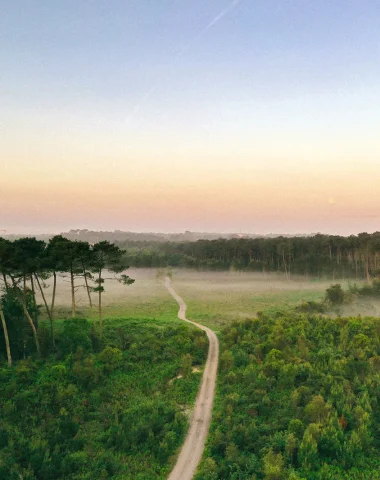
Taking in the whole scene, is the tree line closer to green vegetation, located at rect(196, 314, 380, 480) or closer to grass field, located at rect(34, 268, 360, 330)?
grass field, located at rect(34, 268, 360, 330)

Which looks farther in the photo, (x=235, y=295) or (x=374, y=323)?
(x=235, y=295)

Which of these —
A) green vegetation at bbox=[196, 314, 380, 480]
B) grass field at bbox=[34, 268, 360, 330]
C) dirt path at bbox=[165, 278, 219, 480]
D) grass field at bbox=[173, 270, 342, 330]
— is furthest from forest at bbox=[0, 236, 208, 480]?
grass field at bbox=[173, 270, 342, 330]

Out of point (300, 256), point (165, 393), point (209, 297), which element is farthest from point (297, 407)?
point (300, 256)

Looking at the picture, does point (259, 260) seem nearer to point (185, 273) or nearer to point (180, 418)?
point (185, 273)

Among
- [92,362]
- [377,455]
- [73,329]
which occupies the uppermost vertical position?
[73,329]

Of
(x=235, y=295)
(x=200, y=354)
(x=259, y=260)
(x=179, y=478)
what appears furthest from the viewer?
(x=259, y=260)

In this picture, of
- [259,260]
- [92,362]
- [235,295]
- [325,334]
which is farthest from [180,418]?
[259,260]

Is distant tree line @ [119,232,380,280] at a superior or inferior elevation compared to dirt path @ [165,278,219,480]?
superior

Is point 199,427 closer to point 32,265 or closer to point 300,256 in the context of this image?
point 32,265
